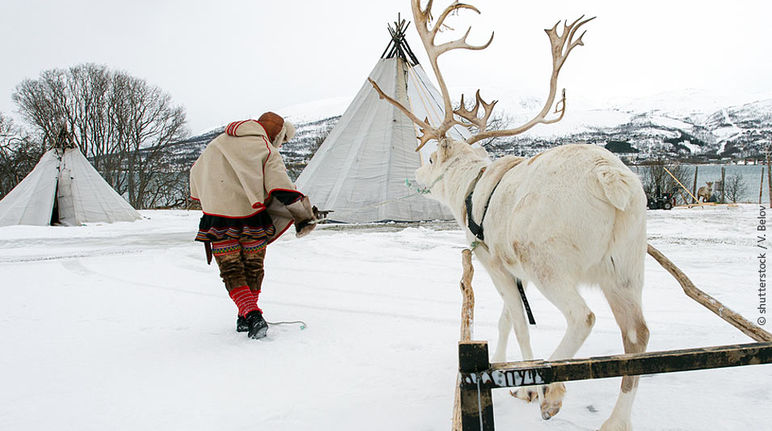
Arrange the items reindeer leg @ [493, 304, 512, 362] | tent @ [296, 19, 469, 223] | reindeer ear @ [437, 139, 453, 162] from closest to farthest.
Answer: reindeer leg @ [493, 304, 512, 362] → reindeer ear @ [437, 139, 453, 162] → tent @ [296, 19, 469, 223]

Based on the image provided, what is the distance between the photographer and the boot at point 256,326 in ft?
10.8

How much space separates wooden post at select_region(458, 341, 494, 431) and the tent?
34.6ft

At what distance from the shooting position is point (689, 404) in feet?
6.91

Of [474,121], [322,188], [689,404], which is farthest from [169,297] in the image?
[322,188]

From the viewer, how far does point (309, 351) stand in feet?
10.1

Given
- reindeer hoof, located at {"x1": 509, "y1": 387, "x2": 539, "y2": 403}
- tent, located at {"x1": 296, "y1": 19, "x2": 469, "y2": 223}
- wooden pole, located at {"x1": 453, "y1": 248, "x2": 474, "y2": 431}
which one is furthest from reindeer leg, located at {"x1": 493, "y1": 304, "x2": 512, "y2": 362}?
tent, located at {"x1": 296, "y1": 19, "x2": 469, "y2": 223}

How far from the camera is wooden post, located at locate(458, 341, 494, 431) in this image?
128cm

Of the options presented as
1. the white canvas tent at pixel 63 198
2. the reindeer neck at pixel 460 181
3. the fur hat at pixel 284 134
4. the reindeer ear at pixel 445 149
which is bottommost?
the white canvas tent at pixel 63 198

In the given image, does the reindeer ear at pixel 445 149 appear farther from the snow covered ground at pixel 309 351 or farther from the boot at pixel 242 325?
the boot at pixel 242 325

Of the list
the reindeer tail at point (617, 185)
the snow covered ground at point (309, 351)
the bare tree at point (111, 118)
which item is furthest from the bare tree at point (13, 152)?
the reindeer tail at point (617, 185)

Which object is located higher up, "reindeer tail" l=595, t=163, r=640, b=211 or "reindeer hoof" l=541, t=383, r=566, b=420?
"reindeer tail" l=595, t=163, r=640, b=211

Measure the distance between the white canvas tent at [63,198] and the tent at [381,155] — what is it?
8.78m

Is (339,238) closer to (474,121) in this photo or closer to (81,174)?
(474,121)

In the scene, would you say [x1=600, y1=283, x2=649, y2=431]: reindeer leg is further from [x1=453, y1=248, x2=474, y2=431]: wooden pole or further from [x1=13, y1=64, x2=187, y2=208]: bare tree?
[x1=13, y1=64, x2=187, y2=208]: bare tree
